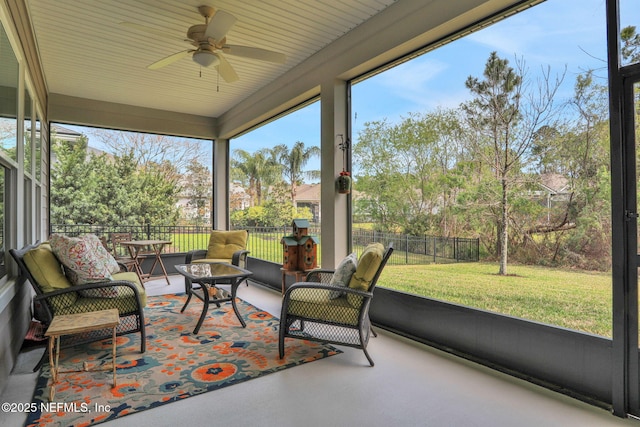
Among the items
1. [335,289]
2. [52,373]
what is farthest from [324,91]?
[52,373]

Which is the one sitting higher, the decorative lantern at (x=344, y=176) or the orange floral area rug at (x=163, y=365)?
the decorative lantern at (x=344, y=176)

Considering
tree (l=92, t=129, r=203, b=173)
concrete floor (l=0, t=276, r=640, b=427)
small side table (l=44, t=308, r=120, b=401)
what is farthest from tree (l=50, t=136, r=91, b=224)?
small side table (l=44, t=308, r=120, b=401)

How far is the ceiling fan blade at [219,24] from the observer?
8.59ft

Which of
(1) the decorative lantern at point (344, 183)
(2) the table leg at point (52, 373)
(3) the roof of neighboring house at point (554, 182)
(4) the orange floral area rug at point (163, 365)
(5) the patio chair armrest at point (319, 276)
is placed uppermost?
(1) the decorative lantern at point (344, 183)

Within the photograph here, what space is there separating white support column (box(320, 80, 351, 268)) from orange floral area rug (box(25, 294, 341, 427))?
3.53 ft

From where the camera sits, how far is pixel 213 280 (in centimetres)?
337

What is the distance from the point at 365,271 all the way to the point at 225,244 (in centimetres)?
338

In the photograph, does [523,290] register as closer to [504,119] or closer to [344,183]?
[504,119]

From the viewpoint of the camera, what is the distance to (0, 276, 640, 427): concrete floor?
1900mm

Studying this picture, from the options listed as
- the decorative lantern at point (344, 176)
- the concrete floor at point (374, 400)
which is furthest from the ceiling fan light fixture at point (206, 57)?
the concrete floor at point (374, 400)

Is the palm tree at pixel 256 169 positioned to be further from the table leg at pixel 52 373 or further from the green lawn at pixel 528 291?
the table leg at pixel 52 373

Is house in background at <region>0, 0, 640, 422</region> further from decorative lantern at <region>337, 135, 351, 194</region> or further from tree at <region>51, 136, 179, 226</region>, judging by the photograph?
tree at <region>51, 136, 179, 226</region>

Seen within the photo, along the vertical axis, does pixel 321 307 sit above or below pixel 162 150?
below

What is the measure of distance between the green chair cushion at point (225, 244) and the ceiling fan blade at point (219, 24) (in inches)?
126
